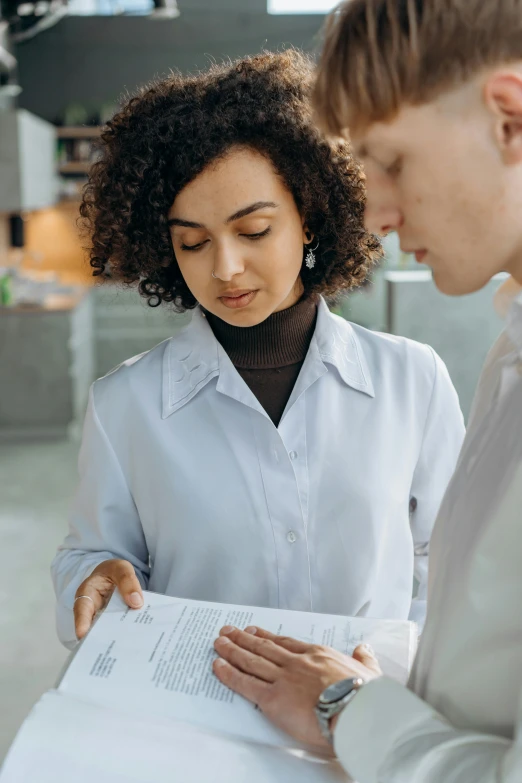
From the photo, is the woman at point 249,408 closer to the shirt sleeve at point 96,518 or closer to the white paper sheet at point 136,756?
the shirt sleeve at point 96,518

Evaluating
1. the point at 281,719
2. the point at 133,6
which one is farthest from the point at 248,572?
the point at 133,6

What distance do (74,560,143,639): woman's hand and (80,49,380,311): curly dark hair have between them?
0.58m

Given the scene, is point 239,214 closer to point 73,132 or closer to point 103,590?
point 103,590

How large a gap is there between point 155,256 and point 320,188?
333 mm

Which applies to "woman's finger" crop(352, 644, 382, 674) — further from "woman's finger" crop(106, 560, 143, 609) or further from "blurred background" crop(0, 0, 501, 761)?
"blurred background" crop(0, 0, 501, 761)

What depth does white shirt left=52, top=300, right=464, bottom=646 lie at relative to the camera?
1350mm

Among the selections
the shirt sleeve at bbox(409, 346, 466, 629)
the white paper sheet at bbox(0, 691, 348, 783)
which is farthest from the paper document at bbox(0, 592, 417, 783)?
the shirt sleeve at bbox(409, 346, 466, 629)

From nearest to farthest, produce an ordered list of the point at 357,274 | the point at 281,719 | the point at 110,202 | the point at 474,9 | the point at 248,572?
the point at 474,9 → the point at 281,719 → the point at 248,572 → the point at 110,202 → the point at 357,274

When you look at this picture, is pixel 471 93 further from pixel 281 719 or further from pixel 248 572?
pixel 248 572

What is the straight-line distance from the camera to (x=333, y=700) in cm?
82

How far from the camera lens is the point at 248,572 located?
1.35m

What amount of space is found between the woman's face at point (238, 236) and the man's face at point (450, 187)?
54 cm

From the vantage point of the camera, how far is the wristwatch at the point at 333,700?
2.66 ft

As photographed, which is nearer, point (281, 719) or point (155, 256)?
point (281, 719)
